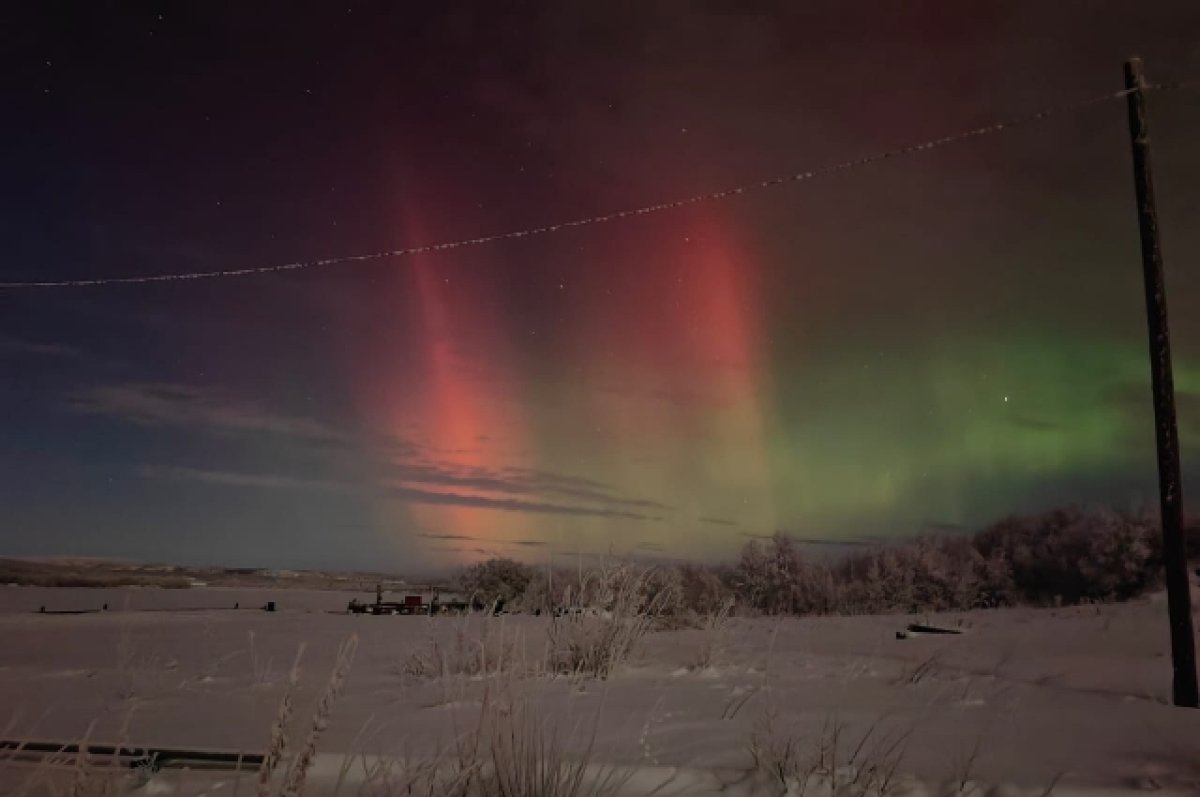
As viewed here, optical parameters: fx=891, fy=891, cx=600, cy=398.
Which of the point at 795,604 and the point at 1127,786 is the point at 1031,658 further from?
the point at 795,604

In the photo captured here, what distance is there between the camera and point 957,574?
45.5 metres

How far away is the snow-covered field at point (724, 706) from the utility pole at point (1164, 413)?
0.57 m

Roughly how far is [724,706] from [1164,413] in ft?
19.0

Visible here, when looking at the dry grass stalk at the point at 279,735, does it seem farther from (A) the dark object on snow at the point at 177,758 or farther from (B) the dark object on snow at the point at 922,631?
(B) the dark object on snow at the point at 922,631

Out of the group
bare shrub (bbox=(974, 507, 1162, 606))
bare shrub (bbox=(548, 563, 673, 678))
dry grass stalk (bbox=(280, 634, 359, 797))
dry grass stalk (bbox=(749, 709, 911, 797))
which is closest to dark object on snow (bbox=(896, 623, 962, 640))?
bare shrub (bbox=(548, 563, 673, 678))

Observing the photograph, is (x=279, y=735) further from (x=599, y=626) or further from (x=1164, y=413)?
(x=1164, y=413)

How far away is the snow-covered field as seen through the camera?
4.79m

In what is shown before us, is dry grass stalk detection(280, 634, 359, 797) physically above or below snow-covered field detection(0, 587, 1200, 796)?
above

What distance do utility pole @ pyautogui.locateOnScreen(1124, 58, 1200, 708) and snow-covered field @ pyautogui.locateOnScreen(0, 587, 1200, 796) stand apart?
57 cm

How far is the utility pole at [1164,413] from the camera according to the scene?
8.46 metres

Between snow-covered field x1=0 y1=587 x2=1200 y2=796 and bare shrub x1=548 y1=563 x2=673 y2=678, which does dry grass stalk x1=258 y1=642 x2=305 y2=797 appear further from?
bare shrub x1=548 y1=563 x2=673 y2=678

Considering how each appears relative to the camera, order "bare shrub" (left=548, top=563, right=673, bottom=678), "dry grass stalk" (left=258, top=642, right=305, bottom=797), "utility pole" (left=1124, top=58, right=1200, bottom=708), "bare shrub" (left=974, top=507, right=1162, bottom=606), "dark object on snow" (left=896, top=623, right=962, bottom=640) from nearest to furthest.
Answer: "dry grass stalk" (left=258, top=642, right=305, bottom=797)
"utility pole" (left=1124, top=58, right=1200, bottom=708)
"bare shrub" (left=548, top=563, right=673, bottom=678)
"dark object on snow" (left=896, top=623, right=962, bottom=640)
"bare shrub" (left=974, top=507, right=1162, bottom=606)

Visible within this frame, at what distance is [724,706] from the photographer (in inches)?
280

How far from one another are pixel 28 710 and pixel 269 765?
6958 millimetres
